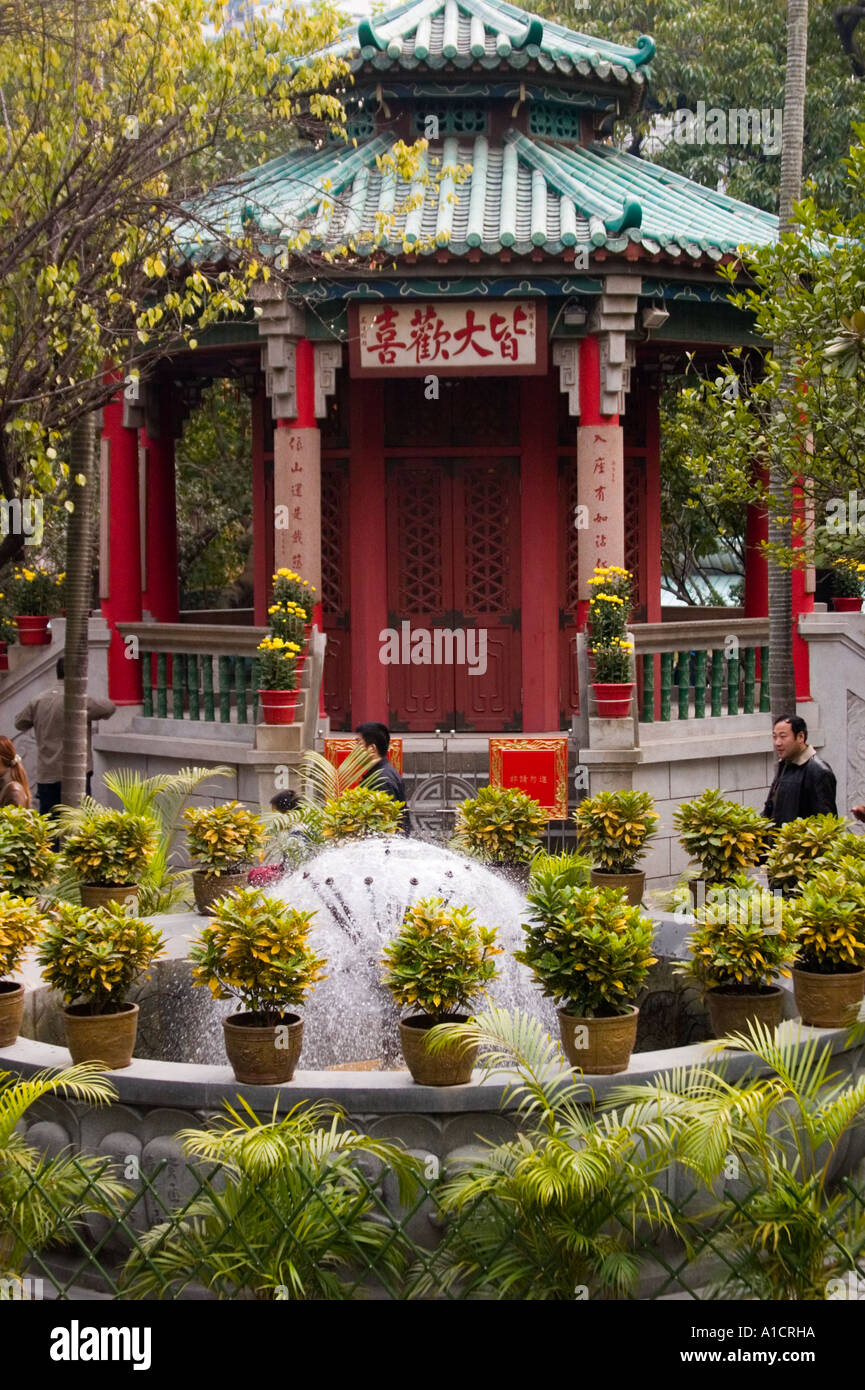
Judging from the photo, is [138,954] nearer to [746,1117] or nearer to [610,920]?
[610,920]

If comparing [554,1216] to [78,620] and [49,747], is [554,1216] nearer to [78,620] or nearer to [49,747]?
[78,620]

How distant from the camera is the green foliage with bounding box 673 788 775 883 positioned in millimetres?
8742

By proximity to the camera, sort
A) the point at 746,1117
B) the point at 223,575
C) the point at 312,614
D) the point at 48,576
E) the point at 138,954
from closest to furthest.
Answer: the point at 746,1117
the point at 138,954
the point at 312,614
the point at 48,576
the point at 223,575

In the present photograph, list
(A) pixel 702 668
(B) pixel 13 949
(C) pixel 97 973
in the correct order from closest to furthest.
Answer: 1. (C) pixel 97 973
2. (B) pixel 13 949
3. (A) pixel 702 668

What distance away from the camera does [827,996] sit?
6609mm

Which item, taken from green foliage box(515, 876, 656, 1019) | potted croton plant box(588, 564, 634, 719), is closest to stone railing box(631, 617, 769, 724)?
potted croton plant box(588, 564, 634, 719)

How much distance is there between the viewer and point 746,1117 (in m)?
5.41

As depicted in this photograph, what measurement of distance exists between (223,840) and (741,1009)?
12.5 feet

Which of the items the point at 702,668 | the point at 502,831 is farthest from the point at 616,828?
the point at 702,668

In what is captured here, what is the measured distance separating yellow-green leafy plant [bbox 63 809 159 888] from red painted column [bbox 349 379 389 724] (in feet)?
21.3

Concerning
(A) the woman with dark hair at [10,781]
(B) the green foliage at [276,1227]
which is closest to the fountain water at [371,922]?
(B) the green foliage at [276,1227]

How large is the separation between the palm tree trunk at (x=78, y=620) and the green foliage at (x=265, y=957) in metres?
5.78
